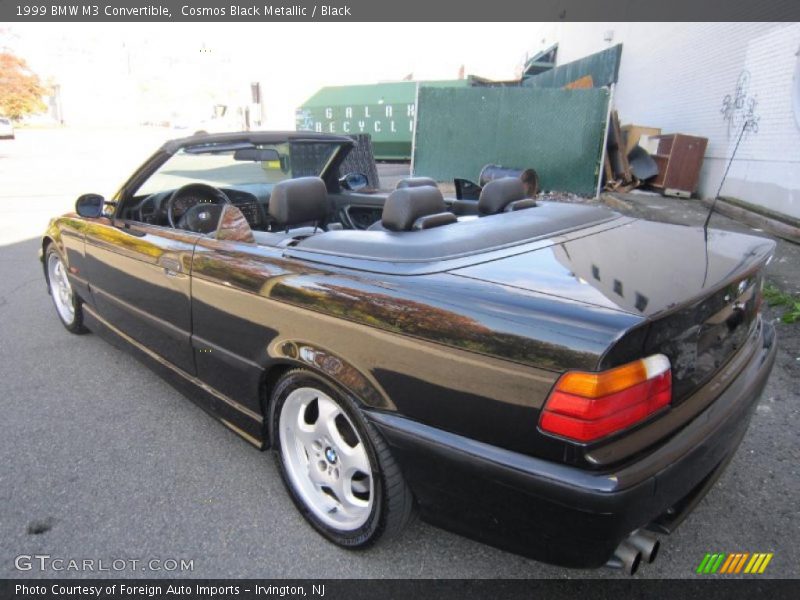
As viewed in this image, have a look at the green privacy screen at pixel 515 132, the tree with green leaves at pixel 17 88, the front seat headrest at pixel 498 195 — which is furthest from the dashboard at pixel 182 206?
the tree with green leaves at pixel 17 88

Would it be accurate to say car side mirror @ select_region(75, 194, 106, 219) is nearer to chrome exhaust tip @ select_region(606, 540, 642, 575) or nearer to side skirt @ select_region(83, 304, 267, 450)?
side skirt @ select_region(83, 304, 267, 450)

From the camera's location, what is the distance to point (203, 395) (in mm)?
2621

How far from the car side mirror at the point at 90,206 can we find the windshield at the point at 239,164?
0.86 feet

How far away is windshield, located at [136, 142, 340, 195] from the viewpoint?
9.80ft

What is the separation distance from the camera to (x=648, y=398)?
1.50 m

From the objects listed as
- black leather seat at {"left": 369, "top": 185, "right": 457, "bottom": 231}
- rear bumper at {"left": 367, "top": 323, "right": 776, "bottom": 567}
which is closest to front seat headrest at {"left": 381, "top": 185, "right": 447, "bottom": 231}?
black leather seat at {"left": 369, "top": 185, "right": 457, "bottom": 231}

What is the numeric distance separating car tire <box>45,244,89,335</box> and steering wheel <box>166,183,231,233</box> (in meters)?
1.41

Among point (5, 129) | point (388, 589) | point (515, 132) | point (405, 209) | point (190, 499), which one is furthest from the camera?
point (5, 129)

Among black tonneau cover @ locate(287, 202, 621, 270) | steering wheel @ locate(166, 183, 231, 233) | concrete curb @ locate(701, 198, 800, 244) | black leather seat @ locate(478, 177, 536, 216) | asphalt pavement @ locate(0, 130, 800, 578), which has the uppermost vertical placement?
black leather seat @ locate(478, 177, 536, 216)

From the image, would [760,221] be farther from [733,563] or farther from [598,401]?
[598,401]

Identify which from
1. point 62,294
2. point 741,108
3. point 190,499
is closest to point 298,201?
point 190,499

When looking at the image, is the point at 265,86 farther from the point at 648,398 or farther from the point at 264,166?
the point at 648,398

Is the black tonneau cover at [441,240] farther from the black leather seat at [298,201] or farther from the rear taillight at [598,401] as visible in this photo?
the rear taillight at [598,401]

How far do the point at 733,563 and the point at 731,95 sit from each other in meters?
9.75
